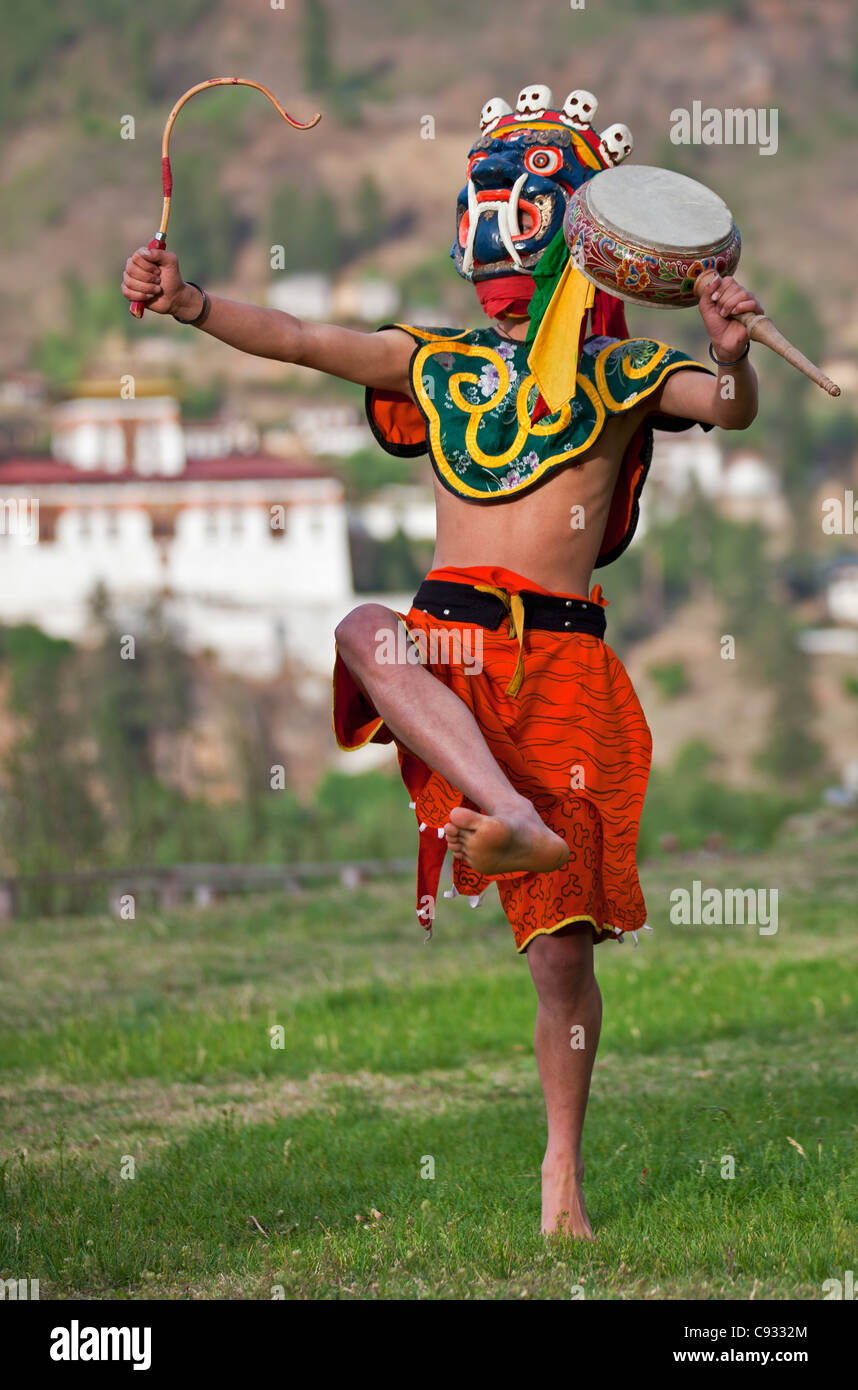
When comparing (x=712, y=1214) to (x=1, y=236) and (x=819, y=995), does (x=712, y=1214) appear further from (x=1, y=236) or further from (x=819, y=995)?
(x=1, y=236)

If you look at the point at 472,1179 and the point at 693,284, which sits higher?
the point at 693,284

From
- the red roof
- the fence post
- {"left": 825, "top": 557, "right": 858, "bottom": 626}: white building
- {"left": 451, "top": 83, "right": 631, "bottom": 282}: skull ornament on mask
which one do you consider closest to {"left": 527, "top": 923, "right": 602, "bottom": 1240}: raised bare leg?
{"left": 451, "top": 83, "right": 631, "bottom": 282}: skull ornament on mask

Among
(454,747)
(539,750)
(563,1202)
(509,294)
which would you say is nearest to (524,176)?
(509,294)

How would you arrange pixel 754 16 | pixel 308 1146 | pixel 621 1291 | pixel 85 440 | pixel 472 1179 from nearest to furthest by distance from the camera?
pixel 621 1291
pixel 472 1179
pixel 308 1146
pixel 85 440
pixel 754 16

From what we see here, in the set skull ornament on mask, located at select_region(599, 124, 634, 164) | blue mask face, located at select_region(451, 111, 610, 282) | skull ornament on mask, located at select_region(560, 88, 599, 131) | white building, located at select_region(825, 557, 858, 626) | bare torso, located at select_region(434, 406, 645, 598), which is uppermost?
white building, located at select_region(825, 557, 858, 626)

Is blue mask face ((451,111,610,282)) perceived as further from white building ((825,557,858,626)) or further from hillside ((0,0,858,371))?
hillside ((0,0,858,371))

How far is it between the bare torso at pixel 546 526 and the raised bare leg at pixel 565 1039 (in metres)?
0.83

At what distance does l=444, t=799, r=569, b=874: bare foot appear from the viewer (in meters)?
3.78

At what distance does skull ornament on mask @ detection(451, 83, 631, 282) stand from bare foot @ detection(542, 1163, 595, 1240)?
6.94 feet

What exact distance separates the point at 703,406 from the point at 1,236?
16391cm

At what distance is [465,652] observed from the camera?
14.5 ft

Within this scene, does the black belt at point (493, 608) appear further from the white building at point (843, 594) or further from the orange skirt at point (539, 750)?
the white building at point (843, 594)

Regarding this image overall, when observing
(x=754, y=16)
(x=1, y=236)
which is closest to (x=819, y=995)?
(x=1, y=236)

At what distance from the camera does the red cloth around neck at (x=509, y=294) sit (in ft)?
15.6
